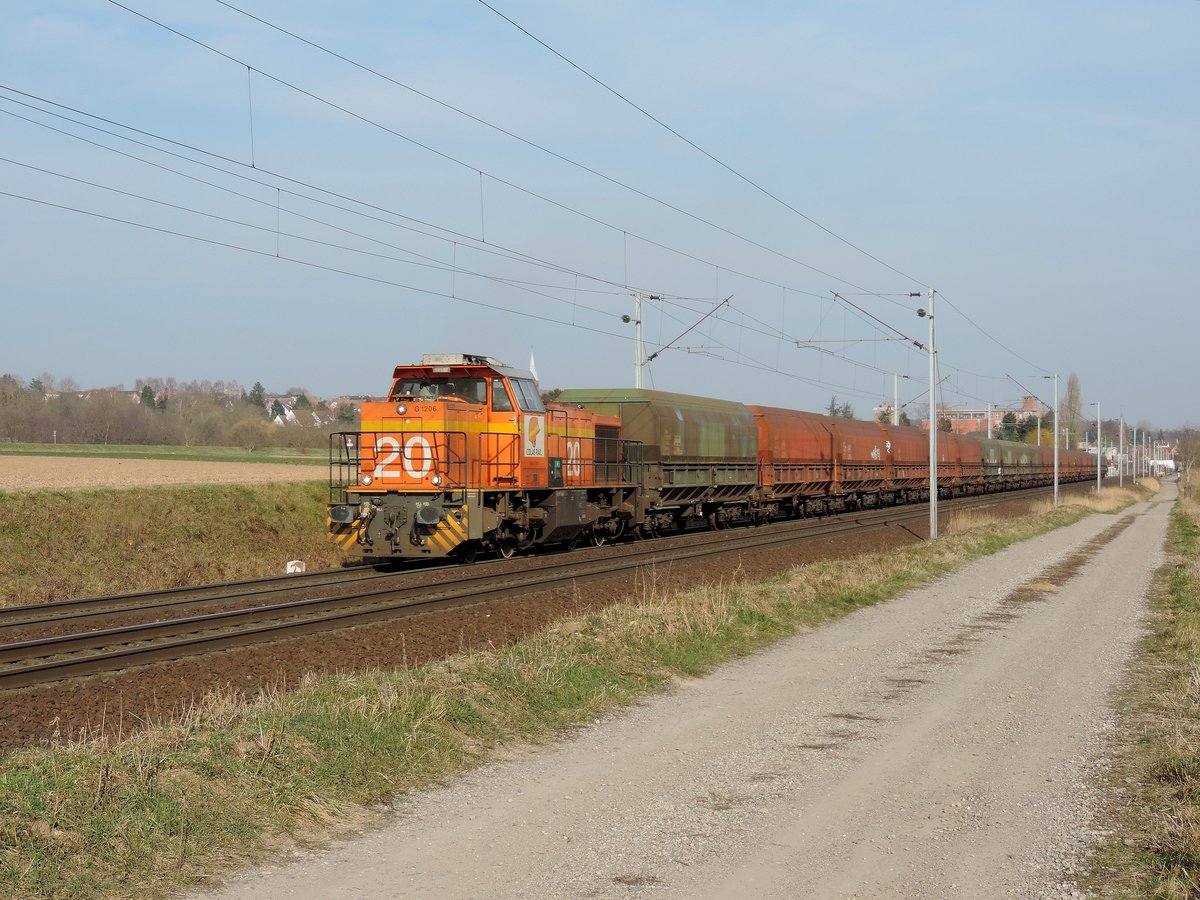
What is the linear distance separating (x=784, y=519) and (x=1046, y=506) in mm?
16403

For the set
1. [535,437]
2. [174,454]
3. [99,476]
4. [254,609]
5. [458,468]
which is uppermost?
[535,437]

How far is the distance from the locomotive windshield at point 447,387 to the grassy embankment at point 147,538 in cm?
620

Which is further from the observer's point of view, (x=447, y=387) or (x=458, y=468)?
(x=447, y=387)

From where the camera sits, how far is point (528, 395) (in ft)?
73.4

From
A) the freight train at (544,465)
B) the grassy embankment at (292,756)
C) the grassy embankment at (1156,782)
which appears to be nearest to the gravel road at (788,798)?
the grassy embankment at (1156,782)

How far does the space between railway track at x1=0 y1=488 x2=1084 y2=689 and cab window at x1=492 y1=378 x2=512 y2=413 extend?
302cm

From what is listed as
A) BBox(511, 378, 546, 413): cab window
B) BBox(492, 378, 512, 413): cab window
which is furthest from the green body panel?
BBox(492, 378, 512, 413): cab window

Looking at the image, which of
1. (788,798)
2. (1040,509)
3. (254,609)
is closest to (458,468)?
(254,609)

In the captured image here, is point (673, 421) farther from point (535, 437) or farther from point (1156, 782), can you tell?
point (1156, 782)

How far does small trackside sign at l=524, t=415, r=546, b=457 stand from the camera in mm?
22031

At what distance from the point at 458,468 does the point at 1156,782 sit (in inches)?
583

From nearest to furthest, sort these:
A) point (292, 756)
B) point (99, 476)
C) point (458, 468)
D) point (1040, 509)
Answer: point (292, 756)
point (458, 468)
point (99, 476)
point (1040, 509)

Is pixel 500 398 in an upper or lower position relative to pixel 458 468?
upper

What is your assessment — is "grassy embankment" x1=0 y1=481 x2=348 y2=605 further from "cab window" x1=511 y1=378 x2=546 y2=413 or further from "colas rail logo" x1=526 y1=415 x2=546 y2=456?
"cab window" x1=511 y1=378 x2=546 y2=413
